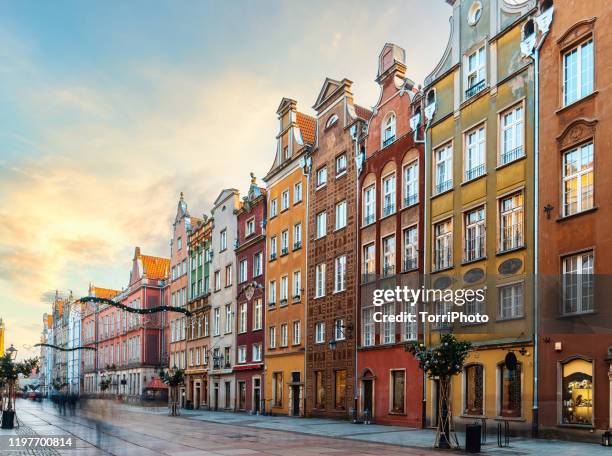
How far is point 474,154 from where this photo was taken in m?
31.7

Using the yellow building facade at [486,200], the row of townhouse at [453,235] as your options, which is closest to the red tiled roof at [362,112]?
the row of townhouse at [453,235]

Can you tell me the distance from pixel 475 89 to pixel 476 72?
32.1 inches

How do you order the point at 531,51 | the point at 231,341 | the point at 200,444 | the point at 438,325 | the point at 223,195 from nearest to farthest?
the point at 200,444, the point at 531,51, the point at 438,325, the point at 231,341, the point at 223,195

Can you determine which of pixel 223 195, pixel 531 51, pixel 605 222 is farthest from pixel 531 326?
pixel 223 195

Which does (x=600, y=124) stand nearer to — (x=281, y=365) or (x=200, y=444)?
(x=200, y=444)

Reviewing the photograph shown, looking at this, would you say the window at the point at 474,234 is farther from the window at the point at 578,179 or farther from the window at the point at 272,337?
the window at the point at 272,337

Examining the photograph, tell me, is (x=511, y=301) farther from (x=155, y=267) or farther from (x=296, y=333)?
(x=155, y=267)

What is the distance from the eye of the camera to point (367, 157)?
4019 cm

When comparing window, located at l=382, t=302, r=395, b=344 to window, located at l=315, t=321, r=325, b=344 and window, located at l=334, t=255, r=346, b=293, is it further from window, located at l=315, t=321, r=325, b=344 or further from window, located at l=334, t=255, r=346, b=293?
window, located at l=315, t=321, r=325, b=344

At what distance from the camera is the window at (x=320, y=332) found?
43500 mm

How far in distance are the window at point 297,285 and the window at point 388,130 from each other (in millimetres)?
12128

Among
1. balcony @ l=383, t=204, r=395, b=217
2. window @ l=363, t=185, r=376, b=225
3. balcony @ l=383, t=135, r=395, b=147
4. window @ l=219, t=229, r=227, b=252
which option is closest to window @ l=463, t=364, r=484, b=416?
balcony @ l=383, t=204, r=395, b=217

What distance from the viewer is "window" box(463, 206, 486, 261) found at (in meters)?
30.5

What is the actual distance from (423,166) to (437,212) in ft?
8.69
